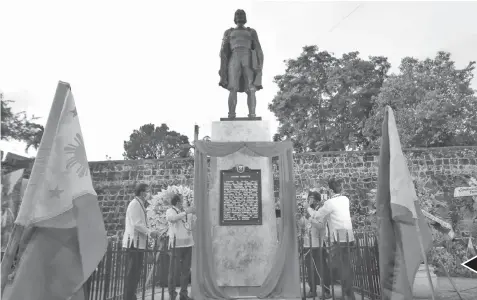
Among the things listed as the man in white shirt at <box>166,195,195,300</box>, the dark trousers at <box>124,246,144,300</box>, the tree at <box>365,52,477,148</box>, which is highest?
the tree at <box>365,52,477,148</box>

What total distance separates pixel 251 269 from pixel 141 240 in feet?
5.22

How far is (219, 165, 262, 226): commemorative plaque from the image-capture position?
19.2 ft

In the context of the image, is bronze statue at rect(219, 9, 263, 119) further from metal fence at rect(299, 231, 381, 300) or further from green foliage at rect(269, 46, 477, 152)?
green foliage at rect(269, 46, 477, 152)

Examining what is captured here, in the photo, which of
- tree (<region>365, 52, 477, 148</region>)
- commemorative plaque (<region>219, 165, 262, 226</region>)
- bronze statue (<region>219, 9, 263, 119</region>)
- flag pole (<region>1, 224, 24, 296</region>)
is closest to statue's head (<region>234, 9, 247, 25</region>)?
bronze statue (<region>219, 9, 263, 119</region>)

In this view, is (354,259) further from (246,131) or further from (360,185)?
(360,185)

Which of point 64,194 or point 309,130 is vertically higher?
point 309,130

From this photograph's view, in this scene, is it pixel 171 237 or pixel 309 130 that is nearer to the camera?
pixel 171 237

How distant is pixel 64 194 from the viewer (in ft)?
11.3

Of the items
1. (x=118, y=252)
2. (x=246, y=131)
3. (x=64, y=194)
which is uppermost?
(x=246, y=131)

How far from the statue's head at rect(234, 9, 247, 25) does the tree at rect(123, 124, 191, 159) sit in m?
36.5

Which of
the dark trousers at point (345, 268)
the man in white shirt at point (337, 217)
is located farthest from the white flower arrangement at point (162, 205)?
the dark trousers at point (345, 268)

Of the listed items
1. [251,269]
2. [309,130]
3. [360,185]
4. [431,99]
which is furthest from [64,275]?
[309,130]

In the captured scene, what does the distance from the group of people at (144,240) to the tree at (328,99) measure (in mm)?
17855

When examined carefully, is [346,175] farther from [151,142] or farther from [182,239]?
[151,142]
